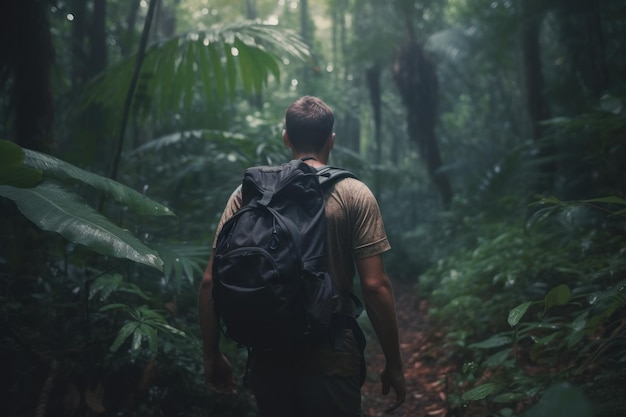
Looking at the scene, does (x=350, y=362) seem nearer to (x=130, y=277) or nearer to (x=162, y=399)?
(x=162, y=399)

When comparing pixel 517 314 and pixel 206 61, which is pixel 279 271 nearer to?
pixel 517 314

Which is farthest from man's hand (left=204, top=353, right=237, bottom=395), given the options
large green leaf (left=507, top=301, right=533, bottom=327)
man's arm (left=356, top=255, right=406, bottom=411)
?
large green leaf (left=507, top=301, right=533, bottom=327)

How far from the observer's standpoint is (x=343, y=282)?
2.31 m

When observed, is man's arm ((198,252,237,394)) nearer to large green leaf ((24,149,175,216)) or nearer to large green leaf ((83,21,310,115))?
large green leaf ((24,149,175,216))

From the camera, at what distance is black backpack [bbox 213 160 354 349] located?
77.2 inches

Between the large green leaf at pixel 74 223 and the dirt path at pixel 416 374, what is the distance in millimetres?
2612

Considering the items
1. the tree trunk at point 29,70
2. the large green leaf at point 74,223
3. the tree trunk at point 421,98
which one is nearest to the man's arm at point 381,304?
the large green leaf at point 74,223

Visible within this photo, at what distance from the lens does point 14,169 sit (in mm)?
2156

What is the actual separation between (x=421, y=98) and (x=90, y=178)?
11517mm

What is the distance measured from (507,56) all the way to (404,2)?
13.5 ft

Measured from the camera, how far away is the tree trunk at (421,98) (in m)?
13.2

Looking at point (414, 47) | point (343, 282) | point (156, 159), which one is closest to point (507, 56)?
point (414, 47)

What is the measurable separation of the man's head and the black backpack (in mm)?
247

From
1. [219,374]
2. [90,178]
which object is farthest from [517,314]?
[90,178]
